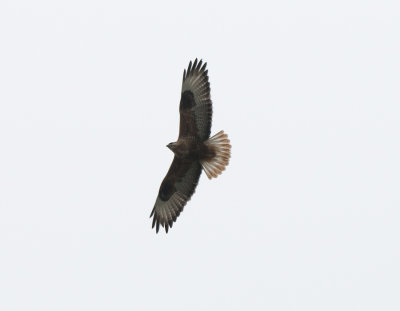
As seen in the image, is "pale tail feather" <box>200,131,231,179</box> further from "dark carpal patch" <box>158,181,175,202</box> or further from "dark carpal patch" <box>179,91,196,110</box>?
"dark carpal patch" <box>158,181,175,202</box>

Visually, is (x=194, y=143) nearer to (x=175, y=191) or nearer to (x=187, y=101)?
(x=187, y=101)

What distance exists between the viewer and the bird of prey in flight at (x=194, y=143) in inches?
538

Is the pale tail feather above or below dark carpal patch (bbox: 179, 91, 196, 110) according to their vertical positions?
below

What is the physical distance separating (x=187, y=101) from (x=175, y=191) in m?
1.78

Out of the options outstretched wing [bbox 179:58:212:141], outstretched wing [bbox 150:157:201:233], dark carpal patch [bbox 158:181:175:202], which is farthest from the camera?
dark carpal patch [bbox 158:181:175:202]

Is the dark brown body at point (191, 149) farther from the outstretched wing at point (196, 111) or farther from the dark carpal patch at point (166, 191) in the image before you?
the dark carpal patch at point (166, 191)

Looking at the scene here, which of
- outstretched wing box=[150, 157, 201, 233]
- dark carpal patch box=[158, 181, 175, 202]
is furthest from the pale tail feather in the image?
dark carpal patch box=[158, 181, 175, 202]

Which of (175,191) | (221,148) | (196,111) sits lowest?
(175,191)

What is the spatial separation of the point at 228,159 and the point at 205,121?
2.55 ft

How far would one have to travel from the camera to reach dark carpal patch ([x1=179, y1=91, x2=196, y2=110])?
45.0ft

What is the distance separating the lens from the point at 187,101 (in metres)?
13.8

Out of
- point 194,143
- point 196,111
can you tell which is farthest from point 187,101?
point 194,143

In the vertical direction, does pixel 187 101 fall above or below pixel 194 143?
above

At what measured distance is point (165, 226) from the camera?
14695 millimetres
